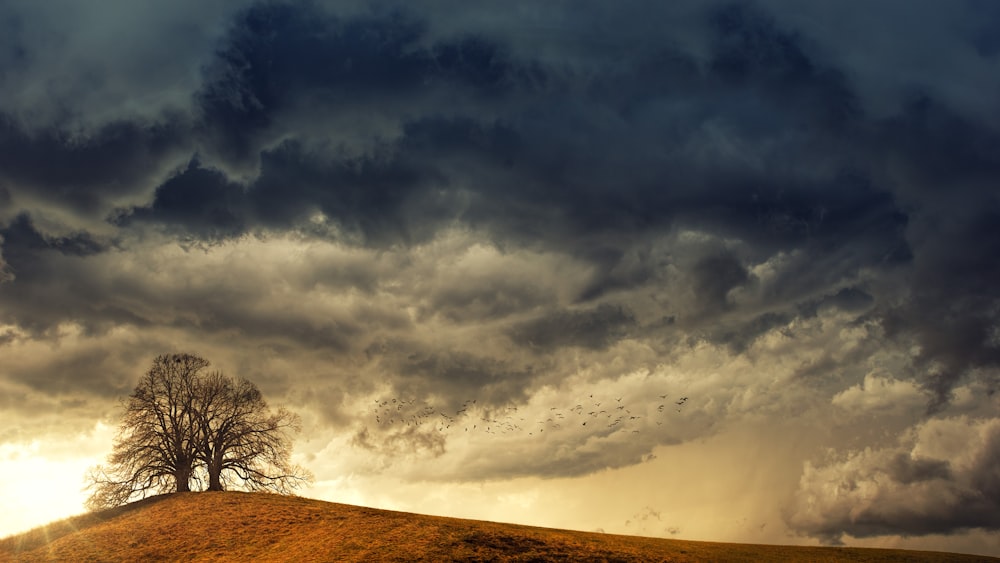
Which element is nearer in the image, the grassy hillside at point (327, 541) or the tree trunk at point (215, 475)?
the grassy hillside at point (327, 541)

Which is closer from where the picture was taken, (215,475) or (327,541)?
(327,541)

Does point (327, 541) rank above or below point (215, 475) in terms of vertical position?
below

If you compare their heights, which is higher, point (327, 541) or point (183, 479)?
point (183, 479)

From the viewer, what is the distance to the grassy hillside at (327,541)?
40250mm

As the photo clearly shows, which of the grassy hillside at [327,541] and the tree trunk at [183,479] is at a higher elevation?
the tree trunk at [183,479]

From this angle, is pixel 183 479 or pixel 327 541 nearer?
pixel 327 541

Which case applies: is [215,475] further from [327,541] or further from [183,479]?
[327,541]

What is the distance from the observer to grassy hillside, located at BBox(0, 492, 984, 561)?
4025 centimetres

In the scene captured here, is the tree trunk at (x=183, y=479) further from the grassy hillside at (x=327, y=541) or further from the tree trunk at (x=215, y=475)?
the grassy hillside at (x=327, y=541)

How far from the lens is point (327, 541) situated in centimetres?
4234

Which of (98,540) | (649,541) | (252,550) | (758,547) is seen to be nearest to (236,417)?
(98,540)

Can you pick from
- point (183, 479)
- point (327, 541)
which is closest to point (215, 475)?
point (183, 479)

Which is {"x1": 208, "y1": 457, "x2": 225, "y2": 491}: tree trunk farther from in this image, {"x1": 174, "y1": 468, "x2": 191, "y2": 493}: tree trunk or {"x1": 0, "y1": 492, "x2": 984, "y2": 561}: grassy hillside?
{"x1": 0, "y1": 492, "x2": 984, "y2": 561}: grassy hillside

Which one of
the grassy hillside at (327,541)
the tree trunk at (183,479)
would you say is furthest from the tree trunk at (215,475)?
the grassy hillside at (327,541)
